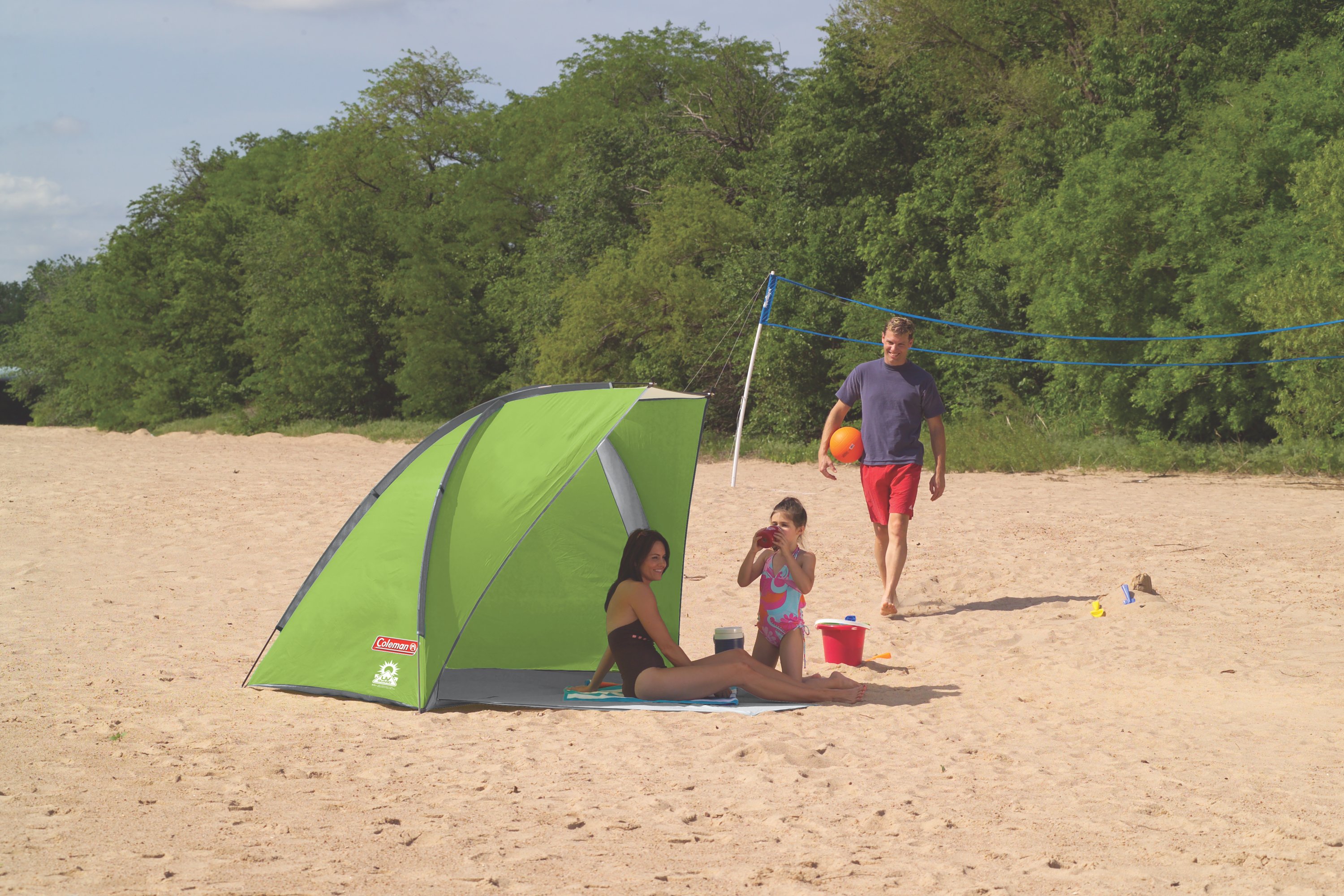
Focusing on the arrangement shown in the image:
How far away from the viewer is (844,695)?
5539 mm

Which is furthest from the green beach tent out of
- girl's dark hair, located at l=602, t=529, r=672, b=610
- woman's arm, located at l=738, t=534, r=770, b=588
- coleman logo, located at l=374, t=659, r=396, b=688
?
woman's arm, located at l=738, t=534, r=770, b=588

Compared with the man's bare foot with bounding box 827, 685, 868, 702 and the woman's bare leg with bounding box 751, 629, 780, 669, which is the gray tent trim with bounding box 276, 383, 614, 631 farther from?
the man's bare foot with bounding box 827, 685, 868, 702

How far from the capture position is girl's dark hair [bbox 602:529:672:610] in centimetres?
550

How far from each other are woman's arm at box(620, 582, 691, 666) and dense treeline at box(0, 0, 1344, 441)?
1128 cm

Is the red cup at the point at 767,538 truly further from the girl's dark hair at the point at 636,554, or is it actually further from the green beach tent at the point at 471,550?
the green beach tent at the point at 471,550

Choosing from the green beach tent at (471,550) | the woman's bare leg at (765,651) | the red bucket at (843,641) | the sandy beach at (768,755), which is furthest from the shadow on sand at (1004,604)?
the green beach tent at (471,550)

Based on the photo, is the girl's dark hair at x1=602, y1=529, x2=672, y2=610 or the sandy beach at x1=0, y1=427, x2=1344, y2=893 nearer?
the sandy beach at x1=0, y1=427, x2=1344, y2=893

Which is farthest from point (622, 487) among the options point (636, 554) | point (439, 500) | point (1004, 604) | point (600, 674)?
point (1004, 604)

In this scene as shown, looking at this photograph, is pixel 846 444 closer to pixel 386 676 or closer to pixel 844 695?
pixel 844 695

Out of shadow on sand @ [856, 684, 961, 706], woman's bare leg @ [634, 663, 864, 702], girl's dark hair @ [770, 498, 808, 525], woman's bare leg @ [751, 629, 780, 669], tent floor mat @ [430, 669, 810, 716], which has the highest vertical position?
girl's dark hair @ [770, 498, 808, 525]

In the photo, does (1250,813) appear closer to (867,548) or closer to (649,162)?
(867,548)

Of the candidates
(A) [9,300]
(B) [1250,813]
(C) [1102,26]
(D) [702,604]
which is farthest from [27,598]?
(A) [9,300]

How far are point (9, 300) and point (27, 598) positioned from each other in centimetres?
10691

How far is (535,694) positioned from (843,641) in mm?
1698
